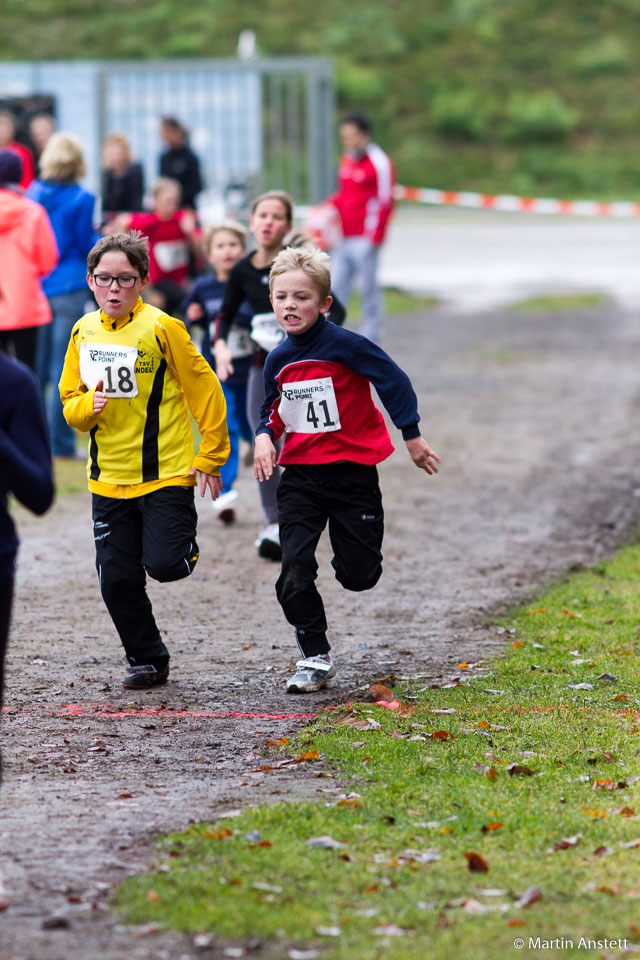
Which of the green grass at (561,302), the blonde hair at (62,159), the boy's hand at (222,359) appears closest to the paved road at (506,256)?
the green grass at (561,302)

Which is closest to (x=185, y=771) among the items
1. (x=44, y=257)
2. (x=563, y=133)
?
(x=44, y=257)

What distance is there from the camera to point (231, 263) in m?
9.20

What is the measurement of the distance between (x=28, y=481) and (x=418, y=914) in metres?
1.67

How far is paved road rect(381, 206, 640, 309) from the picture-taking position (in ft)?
76.2

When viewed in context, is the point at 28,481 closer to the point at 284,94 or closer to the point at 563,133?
the point at 284,94

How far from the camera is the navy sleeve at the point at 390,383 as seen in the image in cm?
621

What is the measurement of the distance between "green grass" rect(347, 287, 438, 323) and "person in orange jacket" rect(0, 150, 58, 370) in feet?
32.4

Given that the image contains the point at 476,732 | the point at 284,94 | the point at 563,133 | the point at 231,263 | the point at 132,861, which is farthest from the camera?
the point at 563,133

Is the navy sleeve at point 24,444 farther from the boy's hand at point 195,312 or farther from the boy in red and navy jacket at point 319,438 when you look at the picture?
the boy's hand at point 195,312

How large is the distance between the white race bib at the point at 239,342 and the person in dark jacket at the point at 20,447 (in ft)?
15.5

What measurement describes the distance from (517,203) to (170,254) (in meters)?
19.6

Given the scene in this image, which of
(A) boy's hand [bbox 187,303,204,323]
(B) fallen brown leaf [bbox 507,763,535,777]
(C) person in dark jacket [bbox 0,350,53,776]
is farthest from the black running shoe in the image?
(A) boy's hand [bbox 187,303,204,323]

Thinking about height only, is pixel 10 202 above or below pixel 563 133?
below

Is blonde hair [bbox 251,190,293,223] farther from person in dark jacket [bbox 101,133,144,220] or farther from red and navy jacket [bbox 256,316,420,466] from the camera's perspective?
person in dark jacket [bbox 101,133,144,220]
